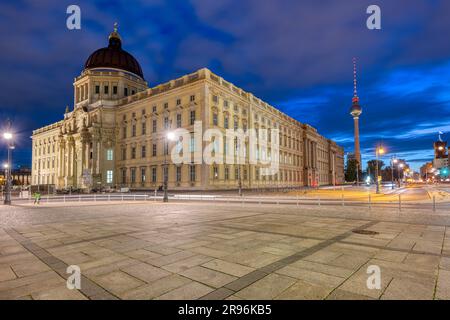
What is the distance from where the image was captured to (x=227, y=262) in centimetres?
593

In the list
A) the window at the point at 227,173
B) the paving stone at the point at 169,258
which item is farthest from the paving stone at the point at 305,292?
the window at the point at 227,173

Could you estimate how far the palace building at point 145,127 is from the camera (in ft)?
151

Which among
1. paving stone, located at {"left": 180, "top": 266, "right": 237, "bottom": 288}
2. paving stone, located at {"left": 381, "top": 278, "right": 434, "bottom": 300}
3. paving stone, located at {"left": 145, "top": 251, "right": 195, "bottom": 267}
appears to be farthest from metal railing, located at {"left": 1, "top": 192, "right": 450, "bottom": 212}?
paving stone, located at {"left": 180, "top": 266, "right": 237, "bottom": 288}

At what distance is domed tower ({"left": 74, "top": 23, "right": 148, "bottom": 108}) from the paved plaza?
194 ft

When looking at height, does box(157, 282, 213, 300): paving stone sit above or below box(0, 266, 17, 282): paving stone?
below

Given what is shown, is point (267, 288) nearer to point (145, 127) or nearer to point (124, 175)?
point (145, 127)

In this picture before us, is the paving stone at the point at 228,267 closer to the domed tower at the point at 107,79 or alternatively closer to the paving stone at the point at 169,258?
the paving stone at the point at 169,258

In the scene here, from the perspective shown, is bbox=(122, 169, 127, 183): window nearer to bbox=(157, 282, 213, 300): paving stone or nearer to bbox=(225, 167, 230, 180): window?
bbox=(225, 167, 230, 180): window

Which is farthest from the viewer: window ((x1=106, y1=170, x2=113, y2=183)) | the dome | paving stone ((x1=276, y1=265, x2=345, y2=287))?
the dome

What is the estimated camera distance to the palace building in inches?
1812

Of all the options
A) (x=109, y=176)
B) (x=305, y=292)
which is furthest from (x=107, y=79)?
(x=305, y=292)

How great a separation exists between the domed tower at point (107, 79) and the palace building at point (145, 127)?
8.8 inches
